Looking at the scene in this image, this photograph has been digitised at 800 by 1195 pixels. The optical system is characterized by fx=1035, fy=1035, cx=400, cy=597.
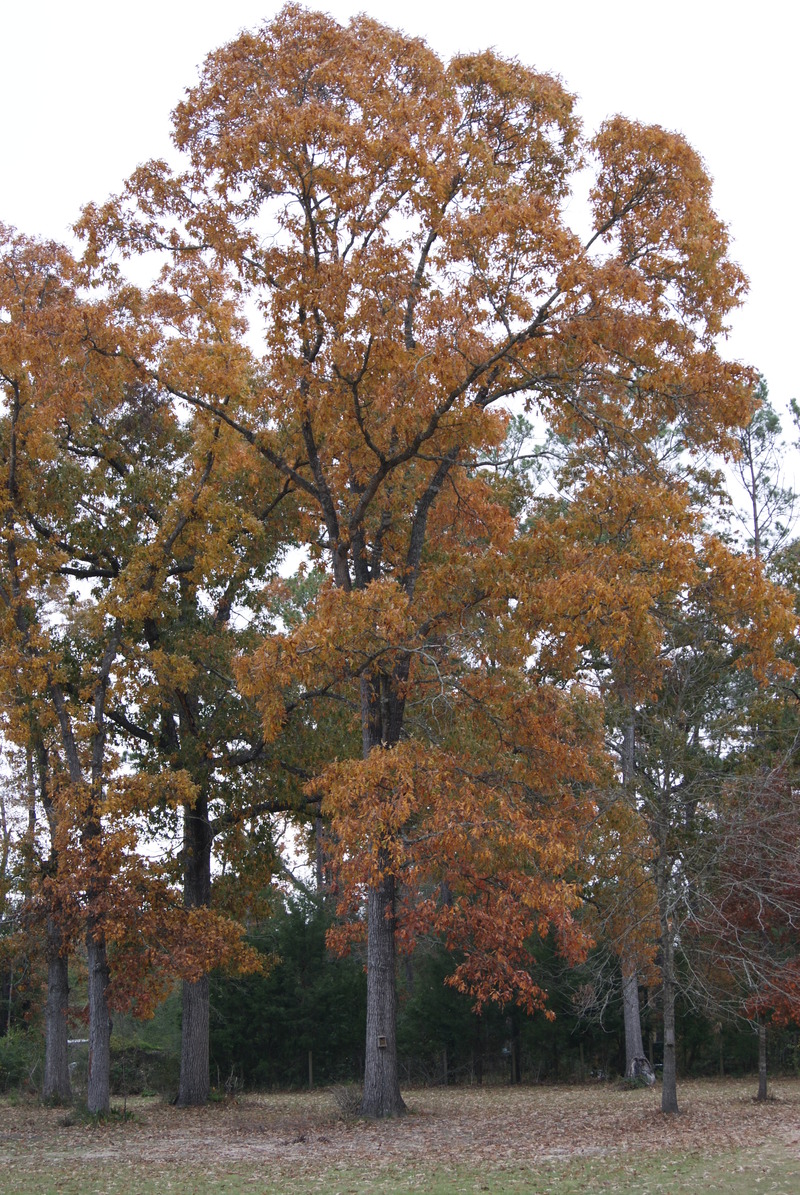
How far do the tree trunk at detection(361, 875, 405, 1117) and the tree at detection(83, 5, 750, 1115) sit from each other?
1.3 inches

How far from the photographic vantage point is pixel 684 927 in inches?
497

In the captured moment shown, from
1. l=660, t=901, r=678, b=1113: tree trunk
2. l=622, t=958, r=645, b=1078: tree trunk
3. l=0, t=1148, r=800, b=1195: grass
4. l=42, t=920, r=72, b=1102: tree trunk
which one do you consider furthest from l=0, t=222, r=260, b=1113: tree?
l=622, t=958, r=645, b=1078: tree trunk

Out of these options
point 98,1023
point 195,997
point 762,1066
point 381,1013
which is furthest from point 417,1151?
point 762,1066

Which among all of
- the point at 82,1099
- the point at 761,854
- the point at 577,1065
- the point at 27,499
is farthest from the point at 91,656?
the point at 577,1065

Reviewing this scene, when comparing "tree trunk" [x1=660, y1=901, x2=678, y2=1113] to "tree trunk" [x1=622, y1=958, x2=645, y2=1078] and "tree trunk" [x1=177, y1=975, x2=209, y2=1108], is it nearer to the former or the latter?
"tree trunk" [x1=177, y1=975, x2=209, y2=1108]

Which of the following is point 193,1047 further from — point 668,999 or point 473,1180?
point 473,1180

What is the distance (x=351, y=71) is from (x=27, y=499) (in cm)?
706

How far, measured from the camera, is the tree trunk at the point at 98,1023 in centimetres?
1356

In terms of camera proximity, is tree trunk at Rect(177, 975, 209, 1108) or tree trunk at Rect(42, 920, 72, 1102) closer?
tree trunk at Rect(177, 975, 209, 1108)

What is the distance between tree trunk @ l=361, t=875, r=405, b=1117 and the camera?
40.1 ft

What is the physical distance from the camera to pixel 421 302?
39.7 feet

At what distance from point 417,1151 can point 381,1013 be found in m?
2.51

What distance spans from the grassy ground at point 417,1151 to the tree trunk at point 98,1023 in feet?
1.57

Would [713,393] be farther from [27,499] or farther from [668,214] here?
[27,499]
